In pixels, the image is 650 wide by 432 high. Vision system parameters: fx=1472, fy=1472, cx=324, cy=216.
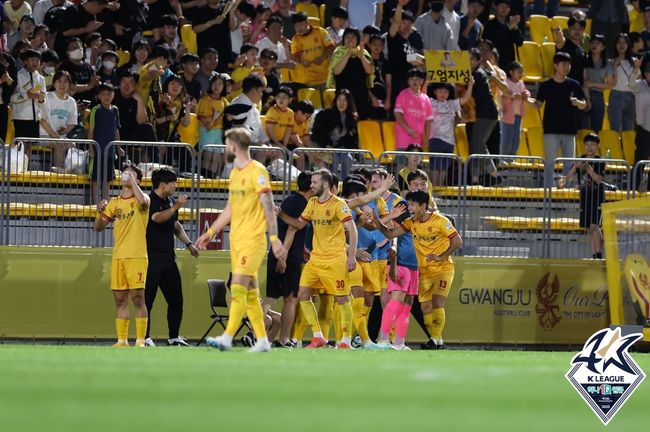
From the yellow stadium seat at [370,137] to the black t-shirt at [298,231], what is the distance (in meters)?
5.23

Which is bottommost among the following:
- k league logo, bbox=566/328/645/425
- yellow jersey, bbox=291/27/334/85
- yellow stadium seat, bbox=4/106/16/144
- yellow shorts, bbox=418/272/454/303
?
k league logo, bbox=566/328/645/425

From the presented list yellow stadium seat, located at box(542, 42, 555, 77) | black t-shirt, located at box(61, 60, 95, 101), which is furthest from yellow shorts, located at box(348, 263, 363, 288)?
yellow stadium seat, located at box(542, 42, 555, 77)

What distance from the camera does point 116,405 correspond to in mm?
9641

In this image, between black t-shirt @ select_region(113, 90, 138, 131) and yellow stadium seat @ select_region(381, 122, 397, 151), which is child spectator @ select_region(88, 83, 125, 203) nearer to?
black t-shirt @ select_region(113, 90, 138, 131)

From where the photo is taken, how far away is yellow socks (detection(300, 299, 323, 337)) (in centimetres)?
1794

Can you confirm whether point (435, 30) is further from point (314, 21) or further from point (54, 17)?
point (54, 17)

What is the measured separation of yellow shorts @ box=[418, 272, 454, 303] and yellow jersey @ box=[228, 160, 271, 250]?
18.1ft

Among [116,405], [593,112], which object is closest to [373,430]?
[116,405]

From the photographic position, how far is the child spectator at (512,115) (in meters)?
25.1

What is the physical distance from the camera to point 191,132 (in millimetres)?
22875

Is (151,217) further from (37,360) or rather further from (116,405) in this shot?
(116,405)

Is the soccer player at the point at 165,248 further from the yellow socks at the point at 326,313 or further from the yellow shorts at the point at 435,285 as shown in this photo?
the yellow shorts at the point at 435,285

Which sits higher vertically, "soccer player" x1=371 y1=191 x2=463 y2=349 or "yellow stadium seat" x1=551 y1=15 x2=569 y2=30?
"yellow stadium seat" x1=551 y1=15 x2=569 y2=30

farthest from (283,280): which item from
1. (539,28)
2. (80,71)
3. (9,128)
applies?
(539,28)
